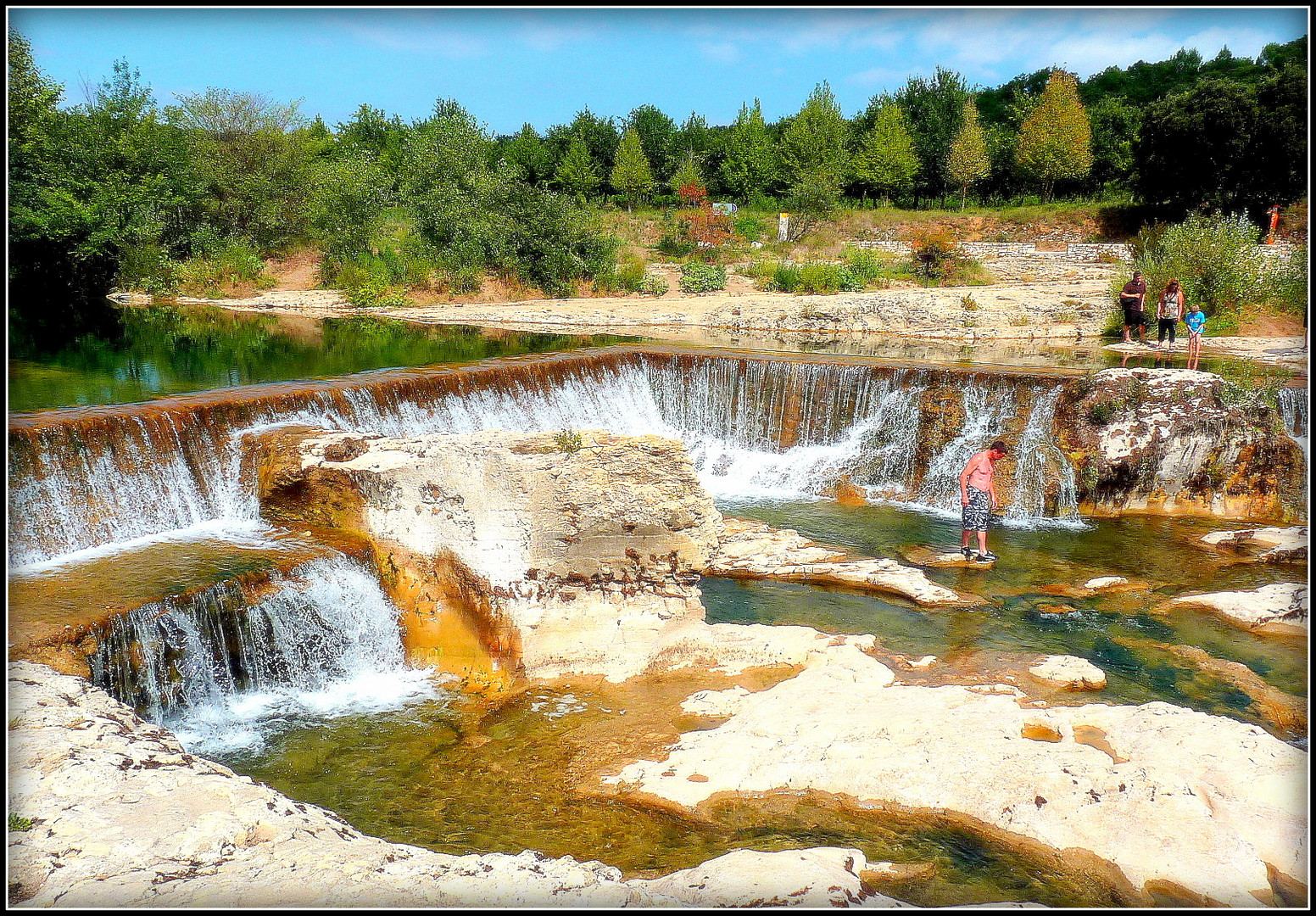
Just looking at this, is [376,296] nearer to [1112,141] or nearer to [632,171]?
[632,171]

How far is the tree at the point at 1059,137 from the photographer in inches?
1506

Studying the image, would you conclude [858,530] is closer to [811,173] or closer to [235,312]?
[235,312]

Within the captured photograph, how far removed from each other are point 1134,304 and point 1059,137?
2594cm

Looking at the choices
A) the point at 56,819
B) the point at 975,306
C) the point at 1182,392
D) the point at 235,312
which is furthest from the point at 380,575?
the point at 235,312

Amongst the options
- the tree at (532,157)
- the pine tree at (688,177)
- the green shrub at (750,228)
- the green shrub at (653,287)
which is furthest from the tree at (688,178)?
the green shrub at (653,287)

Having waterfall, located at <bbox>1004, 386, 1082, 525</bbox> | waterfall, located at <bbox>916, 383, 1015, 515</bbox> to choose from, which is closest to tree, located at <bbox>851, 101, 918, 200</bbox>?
waterfall, located at <bbox>916, 383, 1015, 515</bbox>

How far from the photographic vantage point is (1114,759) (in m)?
4.95

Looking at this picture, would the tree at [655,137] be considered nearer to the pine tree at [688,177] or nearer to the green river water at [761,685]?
the pine tree at [688,177]

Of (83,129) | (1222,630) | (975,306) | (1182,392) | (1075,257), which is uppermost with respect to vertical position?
(83,129)

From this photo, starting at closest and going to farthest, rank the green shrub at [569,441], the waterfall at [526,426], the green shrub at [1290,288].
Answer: the green shrub at [569,441] < the waterfall at [526,426] < the green shrub at [1290,288]

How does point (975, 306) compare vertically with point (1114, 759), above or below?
above

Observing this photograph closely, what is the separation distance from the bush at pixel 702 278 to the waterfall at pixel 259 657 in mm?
21926

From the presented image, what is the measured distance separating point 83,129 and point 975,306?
2776 centimetres

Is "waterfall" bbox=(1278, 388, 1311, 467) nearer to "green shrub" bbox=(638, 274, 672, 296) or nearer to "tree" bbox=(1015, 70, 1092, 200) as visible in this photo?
"green shrub" bbox=(638, 274, 672, 296)
